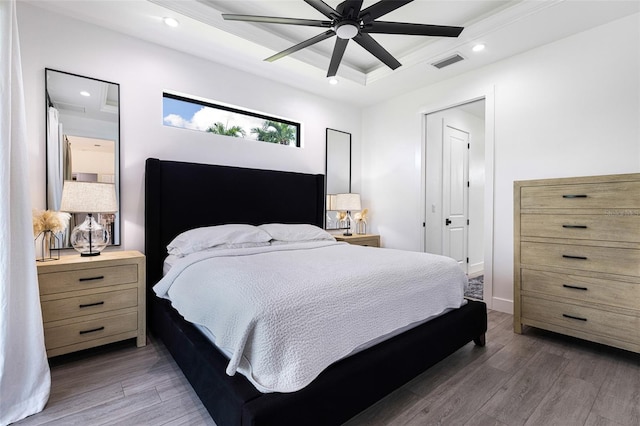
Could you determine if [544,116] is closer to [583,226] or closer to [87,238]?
[583,226]

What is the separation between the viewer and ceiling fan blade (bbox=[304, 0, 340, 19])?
1.80 metres

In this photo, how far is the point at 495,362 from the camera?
6.97 ft

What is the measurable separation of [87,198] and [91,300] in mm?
741

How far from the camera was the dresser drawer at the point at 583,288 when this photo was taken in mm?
2090

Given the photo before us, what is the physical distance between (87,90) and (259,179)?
5.41ft

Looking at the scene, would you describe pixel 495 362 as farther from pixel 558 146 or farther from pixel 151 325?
pixel 151 325

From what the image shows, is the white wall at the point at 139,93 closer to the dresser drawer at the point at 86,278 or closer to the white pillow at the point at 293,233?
the dresser drawer at the point at 86,278

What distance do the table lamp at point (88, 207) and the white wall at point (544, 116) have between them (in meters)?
3.28

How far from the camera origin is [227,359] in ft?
4.75

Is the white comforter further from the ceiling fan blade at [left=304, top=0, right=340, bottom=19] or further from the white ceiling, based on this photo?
the white ceiling

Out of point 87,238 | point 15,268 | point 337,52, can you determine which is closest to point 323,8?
point 337,52

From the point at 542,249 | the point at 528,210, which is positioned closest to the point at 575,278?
the point at 542,249

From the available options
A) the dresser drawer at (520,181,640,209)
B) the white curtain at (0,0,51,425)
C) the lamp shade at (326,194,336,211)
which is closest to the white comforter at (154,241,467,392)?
the white curtain at (0,0,51,425)

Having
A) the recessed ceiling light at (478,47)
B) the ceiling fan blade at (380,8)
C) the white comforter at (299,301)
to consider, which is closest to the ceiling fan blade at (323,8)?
the ceiling fan blade at (380,8)
